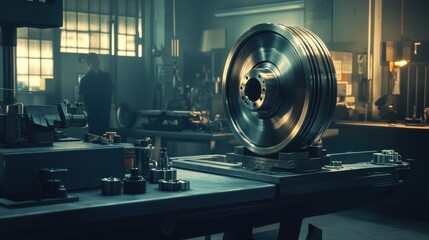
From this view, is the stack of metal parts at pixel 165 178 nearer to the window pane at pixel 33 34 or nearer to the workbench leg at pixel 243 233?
the workbench leg at pixel 243 233

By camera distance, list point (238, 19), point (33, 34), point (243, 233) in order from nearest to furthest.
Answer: point (243, 233) < point (33, 34) < point (238, 19)

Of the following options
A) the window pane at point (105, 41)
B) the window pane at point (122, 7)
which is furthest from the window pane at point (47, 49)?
the window pane at point (122, 7)

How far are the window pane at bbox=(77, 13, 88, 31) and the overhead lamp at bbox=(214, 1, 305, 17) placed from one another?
2.14m

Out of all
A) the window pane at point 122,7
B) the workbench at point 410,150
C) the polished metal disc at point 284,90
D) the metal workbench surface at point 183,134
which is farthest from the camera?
the window pane at point 122,7

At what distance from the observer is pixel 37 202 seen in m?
1.48

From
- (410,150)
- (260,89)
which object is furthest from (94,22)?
(260,89)

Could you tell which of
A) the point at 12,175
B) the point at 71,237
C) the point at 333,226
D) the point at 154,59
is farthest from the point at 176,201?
the point at 154,59

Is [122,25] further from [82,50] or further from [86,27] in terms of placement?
[82,50]

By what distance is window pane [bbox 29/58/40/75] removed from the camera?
7617 mm

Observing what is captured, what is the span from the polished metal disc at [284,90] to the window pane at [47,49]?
6.12m

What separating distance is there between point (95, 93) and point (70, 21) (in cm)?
239

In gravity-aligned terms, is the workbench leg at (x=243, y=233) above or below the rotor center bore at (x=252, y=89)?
below

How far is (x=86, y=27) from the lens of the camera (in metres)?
8.27

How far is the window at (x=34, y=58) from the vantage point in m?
7.51
